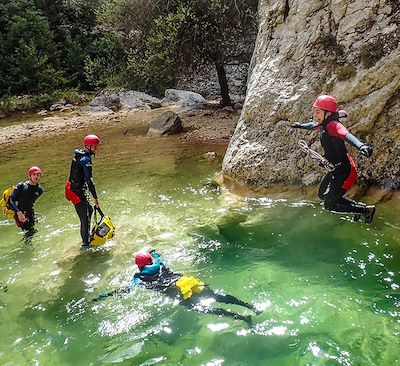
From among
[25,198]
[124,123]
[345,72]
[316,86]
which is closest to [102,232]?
[25,198]

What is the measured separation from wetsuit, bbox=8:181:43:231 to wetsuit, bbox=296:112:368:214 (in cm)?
659

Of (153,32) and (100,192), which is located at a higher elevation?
(153,32)

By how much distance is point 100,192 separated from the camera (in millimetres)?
13625

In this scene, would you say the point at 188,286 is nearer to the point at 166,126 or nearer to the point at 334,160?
the point at 334,160

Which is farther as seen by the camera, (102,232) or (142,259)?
(102,232)

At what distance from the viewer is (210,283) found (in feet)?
25.7

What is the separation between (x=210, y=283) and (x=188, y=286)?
1.05m

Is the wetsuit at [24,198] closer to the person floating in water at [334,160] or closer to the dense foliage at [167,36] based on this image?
the person floating in water at [334,160]

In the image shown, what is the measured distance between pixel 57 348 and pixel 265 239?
193 inches

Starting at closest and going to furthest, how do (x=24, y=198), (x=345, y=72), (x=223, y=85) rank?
(x=24, y=198), (x=345, y=72), (x=223, y=85)

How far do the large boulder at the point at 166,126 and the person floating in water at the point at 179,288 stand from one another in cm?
1393

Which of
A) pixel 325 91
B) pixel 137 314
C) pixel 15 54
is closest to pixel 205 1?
pixel 325 91

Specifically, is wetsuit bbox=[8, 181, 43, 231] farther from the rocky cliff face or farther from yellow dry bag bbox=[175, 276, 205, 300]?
the rocky cliff face

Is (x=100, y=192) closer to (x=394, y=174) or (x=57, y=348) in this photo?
(x=57, y=348)
